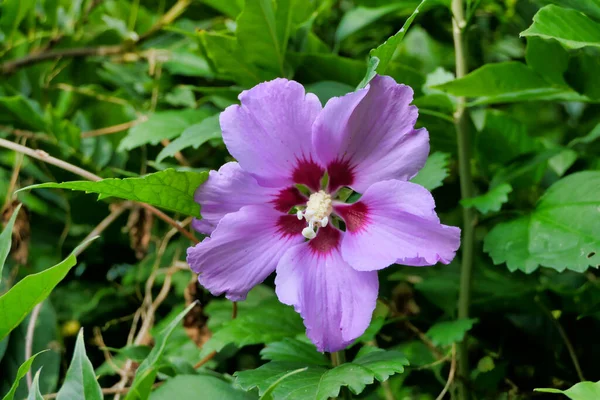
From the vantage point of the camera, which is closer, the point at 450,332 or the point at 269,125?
the point at 269,125

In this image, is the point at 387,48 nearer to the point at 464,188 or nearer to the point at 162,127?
the point at 464,188

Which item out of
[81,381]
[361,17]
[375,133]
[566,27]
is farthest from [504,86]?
[81,381]

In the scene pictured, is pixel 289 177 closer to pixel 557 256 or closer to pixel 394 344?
pixel 557 256

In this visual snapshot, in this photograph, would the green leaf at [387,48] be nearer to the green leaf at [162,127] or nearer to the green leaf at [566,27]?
the green leaf at [566,27]

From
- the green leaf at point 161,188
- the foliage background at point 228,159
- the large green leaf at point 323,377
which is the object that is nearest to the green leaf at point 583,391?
the foliage background at point 228,159

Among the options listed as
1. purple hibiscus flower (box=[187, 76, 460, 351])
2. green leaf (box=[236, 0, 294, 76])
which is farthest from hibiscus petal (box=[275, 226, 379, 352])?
green leaf (box=[236, 0, 294, 76])

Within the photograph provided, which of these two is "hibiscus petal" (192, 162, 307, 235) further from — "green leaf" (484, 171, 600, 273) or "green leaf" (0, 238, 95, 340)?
"green leaf" (484, 171, 600, 273)

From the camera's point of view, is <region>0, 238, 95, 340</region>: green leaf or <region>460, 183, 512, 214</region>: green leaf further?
<region>460, 183, 512, 214</region>: green leaf
